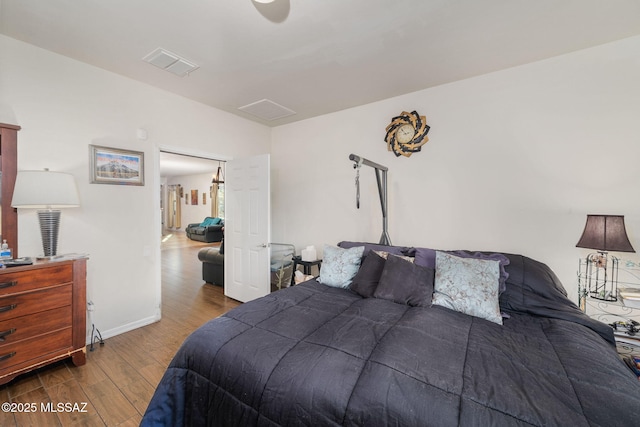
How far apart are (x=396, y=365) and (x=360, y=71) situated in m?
2.48

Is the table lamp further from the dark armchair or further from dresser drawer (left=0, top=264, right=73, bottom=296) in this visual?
the dark armchair

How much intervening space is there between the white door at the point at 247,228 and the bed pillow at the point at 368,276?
150 centimetres

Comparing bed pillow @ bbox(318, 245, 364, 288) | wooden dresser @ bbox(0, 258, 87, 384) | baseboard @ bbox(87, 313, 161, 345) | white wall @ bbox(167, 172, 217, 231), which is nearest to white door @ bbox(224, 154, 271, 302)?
baseboard @ bbox(87, 313, 161, 345)

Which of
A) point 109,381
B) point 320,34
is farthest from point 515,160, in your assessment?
point 109,381

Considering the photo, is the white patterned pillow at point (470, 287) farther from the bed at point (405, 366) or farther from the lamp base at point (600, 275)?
the lamp base at point (600, 275)

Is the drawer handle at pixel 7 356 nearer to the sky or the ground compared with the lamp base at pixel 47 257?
nearer to the ground

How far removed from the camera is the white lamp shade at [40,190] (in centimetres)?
191

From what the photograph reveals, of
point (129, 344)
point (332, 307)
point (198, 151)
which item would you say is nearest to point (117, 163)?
point (198, 151)

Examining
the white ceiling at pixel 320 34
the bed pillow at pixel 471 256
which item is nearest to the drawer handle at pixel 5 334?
the white ceiling at pixel 320 34

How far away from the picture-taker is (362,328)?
1.48m

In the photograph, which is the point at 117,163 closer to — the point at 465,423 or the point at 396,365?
the point at 396,365

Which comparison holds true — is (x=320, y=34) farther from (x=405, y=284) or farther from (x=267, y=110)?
(x=405, y=284)

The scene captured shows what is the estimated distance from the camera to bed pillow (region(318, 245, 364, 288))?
7.67 ft

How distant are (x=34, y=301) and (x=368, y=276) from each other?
2585 millimetres
